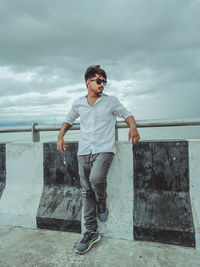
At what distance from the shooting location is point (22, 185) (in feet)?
10.4

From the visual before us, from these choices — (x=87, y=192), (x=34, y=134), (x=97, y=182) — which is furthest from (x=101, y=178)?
(x=34, y=134)

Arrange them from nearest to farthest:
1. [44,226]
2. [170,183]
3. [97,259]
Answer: [97,259] < [170,183] < [44,226]

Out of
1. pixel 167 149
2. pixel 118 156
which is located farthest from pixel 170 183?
pixel 118 156

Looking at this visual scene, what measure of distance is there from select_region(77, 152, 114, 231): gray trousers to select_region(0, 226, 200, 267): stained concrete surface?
27cm

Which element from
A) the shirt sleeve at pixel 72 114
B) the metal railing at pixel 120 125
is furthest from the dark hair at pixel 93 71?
the metal railing at pixel 120 125

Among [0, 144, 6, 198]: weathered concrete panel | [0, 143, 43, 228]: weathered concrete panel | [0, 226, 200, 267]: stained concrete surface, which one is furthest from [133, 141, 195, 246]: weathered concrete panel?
[0, 144, 6, 198]: weathered concrete panel

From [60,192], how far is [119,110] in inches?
51.7

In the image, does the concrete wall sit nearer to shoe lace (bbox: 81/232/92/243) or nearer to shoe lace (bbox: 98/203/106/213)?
shoe lace (bbox: 98/203/106/213)

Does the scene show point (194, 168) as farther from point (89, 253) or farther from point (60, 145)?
point (60, 145)

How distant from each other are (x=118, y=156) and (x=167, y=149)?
1.90ft

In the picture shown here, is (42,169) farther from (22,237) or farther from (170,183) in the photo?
(170,183)

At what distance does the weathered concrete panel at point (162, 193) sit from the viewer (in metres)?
2.38

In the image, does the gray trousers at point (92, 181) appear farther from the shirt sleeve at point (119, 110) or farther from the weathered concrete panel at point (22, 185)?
the weathered concrete panel at point (22, 185)

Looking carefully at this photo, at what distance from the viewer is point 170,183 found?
2.61 m
